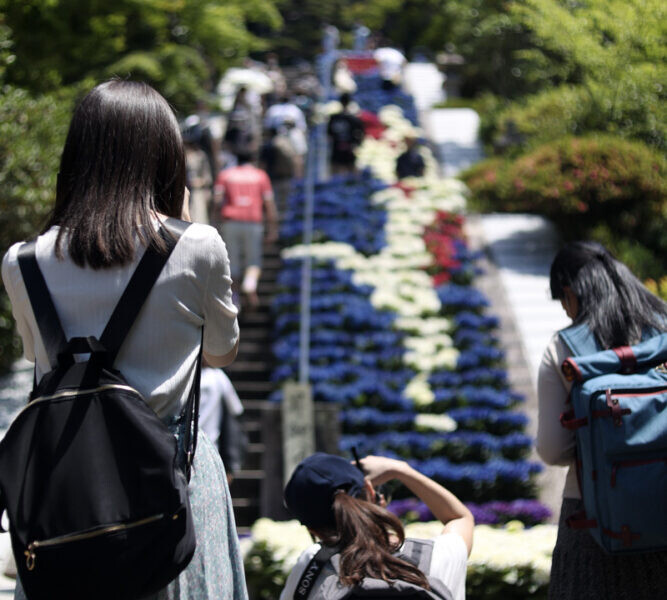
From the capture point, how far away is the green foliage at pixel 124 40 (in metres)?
11.7

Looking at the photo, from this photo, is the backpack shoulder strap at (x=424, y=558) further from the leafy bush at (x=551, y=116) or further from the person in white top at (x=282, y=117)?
the person in white top at (x=282, y=117)

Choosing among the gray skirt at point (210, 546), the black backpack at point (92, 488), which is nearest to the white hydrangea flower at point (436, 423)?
the gray skirt at point (210, 546)

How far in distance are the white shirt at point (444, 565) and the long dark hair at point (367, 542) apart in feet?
0.30

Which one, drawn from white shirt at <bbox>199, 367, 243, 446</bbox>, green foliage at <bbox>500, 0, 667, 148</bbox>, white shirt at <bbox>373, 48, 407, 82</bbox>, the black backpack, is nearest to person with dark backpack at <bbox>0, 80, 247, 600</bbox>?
the black backpack

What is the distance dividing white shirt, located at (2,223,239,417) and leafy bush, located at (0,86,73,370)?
6721 millimetres

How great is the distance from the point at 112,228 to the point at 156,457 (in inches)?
20.3

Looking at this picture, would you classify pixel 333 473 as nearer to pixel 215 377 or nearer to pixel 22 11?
pixel 215 377

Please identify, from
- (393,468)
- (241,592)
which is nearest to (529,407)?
(393,468)

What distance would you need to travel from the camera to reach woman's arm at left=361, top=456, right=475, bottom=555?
2.80 m

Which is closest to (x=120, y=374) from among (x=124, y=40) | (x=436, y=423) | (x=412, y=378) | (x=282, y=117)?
(x=436, y=423)

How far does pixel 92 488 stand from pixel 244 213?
26.2 feet

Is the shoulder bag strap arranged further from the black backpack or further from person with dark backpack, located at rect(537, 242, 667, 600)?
person with dark backpack, located at rect(537, 242, 667, 600)

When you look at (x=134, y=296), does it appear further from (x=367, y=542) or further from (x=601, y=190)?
(x=601, y=190)

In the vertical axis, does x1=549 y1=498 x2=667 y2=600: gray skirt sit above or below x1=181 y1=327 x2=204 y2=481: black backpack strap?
below
